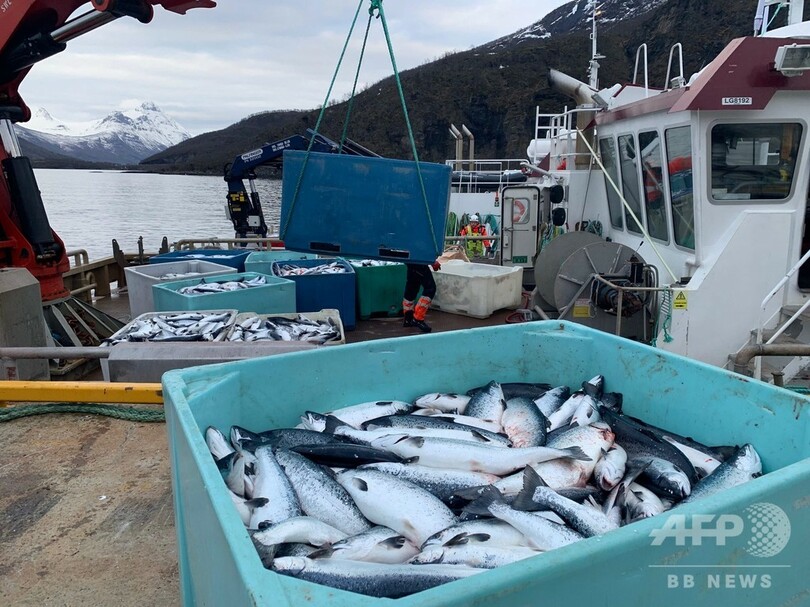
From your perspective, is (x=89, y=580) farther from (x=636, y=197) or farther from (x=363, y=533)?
(x=636, y=197)

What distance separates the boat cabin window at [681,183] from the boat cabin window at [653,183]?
0.19 metres

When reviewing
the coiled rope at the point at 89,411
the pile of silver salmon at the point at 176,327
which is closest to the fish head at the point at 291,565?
the coiled rope at the point at 89,411

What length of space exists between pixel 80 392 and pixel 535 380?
112 inches

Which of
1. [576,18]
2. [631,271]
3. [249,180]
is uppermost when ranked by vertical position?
[576,18]

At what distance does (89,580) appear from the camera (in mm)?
2477

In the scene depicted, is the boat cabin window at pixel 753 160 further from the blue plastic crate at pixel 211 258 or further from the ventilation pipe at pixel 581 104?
the blue plastic crate at pixel 211 258

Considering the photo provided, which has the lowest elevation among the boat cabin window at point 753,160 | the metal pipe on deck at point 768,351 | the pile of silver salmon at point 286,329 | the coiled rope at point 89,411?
the coiled rope at point 89,411

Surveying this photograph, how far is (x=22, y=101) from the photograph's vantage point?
713 centimetres

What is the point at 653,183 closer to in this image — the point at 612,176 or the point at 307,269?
the point at 612,176

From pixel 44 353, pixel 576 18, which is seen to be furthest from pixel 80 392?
pixel 576 18

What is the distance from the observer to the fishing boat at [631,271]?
2.70 meters

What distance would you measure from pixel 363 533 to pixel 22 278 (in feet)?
18.5

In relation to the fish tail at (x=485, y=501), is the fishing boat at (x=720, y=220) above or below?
above
